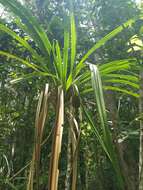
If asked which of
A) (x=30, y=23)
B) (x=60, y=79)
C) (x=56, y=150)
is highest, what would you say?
(x=30, y=23)

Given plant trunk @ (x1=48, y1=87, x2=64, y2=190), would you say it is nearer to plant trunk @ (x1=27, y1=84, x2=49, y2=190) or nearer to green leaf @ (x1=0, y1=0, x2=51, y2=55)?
plant trunk @ (x1=27, y1=84, x2=49, y2=190)

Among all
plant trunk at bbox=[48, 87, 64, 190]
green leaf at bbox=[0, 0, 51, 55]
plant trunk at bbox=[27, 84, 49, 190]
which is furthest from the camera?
green leaf at bbox=[0, 0, 51, 55]

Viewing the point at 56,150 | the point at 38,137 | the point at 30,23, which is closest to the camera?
the point at 56,150

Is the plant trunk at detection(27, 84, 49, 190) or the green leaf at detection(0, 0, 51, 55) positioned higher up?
the green leaf at detection(0, 0, 51, 55)

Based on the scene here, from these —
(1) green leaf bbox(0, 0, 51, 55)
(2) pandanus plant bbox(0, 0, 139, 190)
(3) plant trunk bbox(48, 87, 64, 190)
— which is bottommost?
(3) plant trunk bbox(48, 87, 64, 190)

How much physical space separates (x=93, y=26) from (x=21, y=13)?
172 cm

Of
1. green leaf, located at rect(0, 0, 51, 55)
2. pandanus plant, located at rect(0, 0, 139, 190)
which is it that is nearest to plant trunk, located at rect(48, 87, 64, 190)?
pandanus plant, located at rect(0, 0, 139, 190)

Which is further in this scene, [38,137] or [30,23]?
[30,23]

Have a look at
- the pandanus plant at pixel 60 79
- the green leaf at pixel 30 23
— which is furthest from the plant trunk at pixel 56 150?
the green leaf at pixel 30 23

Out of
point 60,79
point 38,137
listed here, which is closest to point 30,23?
point 60,79

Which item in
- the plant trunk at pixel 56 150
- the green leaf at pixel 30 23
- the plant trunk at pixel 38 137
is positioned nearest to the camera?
the plant trunk at pixel 56 150

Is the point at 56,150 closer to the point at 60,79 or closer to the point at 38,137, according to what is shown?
the point at 38,137

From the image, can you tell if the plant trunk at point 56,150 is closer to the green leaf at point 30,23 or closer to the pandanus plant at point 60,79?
the pandanus plant at point 60,79

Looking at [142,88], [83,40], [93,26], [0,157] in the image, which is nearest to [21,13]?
[142,88]
